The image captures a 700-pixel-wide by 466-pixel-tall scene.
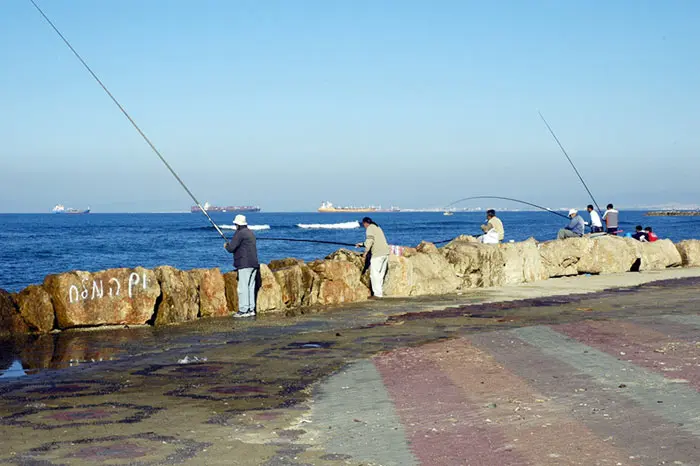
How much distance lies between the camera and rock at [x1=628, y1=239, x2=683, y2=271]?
2252cm

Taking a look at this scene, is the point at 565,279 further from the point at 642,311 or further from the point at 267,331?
the point at 267,331

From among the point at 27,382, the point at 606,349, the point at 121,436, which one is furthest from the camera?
the point at 606,349

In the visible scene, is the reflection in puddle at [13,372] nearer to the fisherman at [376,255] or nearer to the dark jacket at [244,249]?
the dark jacket at [244,249]

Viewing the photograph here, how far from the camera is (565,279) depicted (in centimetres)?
1984

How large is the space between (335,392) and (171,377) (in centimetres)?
189

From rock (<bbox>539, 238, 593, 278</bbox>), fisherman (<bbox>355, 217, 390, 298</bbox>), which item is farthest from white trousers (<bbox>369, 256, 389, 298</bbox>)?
rock (<bbox>539, 238, 593, 278</bbox>)

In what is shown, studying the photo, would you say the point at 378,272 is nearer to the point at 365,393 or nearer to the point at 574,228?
the point at 365,393

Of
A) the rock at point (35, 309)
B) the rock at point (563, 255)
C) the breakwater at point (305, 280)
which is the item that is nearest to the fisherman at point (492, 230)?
the breakwater at point (305, 280)

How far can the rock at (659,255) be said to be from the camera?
22.5 m

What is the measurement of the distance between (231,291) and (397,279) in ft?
11.9

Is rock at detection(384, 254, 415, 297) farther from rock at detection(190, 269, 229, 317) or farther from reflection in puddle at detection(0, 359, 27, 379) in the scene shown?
reflection in puddle at detection(0, 359, 27, 379)

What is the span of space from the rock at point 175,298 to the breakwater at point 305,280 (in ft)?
0.05

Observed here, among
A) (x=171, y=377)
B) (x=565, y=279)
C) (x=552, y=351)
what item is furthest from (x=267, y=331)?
(x=565, y=279)

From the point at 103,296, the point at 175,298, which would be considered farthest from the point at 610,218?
the point at 103,296
